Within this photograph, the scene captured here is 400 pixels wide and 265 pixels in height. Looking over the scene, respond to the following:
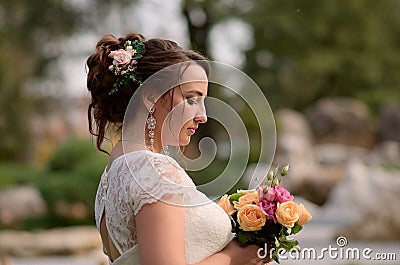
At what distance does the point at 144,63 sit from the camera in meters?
2.46

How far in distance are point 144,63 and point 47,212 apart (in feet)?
33.8

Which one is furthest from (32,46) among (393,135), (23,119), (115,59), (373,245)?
(115,59)

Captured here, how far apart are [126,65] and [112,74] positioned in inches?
4.2

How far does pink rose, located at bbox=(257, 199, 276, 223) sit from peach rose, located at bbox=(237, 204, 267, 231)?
0.01 m

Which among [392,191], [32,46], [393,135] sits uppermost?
[32,46]

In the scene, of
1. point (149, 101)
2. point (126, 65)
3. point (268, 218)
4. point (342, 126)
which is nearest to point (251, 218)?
point (268, 218)

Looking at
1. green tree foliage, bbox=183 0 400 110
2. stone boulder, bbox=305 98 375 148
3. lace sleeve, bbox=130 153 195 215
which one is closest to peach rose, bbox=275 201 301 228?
lace sleeve, bbox=130 153 195 215

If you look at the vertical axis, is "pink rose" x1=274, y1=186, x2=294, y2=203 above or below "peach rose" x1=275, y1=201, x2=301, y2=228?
above

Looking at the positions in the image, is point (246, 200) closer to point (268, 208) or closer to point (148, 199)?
point (268, 208)

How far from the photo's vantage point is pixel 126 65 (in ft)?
7.89

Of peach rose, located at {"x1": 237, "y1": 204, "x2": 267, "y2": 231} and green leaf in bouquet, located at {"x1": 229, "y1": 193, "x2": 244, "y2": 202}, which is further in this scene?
green leaf in bouquet, located at {"x1": 229, "y1": 193, "x2": 244, "y2": 202}

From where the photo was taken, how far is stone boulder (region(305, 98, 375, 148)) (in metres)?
23.1

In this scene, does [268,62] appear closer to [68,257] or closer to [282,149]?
[282,149]

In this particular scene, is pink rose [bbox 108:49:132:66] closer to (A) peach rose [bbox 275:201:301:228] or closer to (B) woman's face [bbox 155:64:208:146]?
(B) woman's face [bbox 155:64:208:146]
